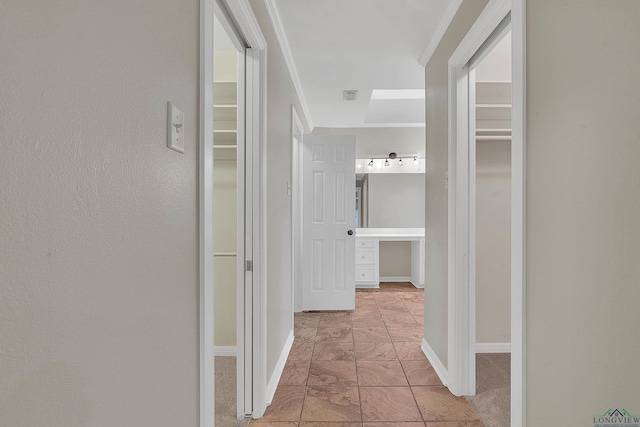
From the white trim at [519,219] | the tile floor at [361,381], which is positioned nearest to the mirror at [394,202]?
the tile floor at [361,381]

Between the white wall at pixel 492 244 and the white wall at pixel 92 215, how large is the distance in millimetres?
2548

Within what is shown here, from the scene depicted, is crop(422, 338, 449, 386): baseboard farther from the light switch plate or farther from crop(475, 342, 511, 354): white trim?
the light switch plate

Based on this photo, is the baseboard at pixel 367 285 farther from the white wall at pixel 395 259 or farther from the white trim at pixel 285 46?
the white trim at pixel 285 46

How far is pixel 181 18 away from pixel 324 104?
3.39 metres

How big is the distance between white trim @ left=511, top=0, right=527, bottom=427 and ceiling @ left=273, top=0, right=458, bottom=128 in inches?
40.7

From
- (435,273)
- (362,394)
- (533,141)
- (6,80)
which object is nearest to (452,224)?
(435,273)

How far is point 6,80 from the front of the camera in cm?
46

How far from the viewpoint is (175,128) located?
3.00ft

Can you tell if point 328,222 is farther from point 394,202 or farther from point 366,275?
point 394,202

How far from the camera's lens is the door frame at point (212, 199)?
108 centimetres

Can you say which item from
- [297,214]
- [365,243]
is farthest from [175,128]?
[365,243]

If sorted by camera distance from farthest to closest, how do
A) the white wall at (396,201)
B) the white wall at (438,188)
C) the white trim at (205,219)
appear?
the white wall at (396,201) < the white wall at (438,188) < the white trim at (205,219)

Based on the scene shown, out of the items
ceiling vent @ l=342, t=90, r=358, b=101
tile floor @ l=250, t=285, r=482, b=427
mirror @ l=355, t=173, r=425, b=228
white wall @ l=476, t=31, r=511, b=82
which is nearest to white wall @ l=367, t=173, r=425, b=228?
mirror @ l=355, t=173, r=425, b=228

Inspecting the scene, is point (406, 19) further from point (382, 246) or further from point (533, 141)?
point (382, 246)
